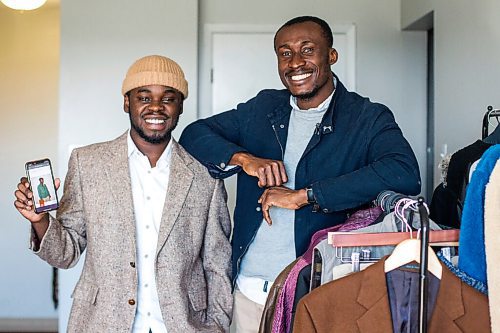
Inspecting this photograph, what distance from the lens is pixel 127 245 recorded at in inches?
76.7

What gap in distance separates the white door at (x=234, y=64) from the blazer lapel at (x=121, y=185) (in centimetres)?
219

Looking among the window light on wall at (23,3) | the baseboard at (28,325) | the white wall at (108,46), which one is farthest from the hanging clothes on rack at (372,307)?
the baseboard at (28,325)

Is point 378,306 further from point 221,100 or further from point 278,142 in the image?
point 221,100

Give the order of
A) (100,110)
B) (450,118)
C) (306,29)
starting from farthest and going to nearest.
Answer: (100,110), (450,118), (306,29)

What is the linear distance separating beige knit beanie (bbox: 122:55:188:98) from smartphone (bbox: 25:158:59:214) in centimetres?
37

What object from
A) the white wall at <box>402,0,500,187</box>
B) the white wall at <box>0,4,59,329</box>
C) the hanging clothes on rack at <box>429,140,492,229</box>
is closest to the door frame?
the white wall at <box>402,0,500,187</box>

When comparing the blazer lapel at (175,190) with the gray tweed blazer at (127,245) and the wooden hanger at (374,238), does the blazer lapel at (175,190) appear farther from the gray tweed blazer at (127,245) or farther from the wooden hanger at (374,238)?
the wooden hanger at (374,238)

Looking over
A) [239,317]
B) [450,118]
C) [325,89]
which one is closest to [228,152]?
[325,89]

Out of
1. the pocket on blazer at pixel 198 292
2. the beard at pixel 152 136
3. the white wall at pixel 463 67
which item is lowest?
the pocket on blazer at pixel 198 292

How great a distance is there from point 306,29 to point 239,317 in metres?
0.88

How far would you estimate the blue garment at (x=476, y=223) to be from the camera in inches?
57.2

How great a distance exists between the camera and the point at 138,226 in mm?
1995

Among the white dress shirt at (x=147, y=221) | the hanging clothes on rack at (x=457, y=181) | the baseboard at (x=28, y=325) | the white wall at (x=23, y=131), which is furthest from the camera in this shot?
the white wall at (x=23, y=131)

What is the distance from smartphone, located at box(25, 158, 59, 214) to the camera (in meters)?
1.79
